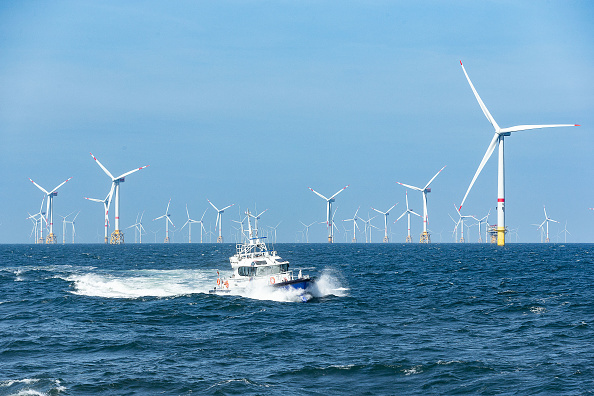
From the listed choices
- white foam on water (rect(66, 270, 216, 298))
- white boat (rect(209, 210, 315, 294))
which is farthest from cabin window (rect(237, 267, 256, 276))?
white foam on water (rect(66, 270, 216, 298))

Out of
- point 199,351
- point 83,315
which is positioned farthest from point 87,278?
point 199,351

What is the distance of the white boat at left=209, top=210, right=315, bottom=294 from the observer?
63781 mm

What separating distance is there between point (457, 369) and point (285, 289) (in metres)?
30.5

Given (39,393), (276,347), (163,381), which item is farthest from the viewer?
(276,347)

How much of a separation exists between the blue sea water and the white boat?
1305 mm

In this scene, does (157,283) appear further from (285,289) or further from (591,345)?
(591,345)

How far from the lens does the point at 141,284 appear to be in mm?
84500

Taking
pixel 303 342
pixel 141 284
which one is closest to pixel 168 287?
pixel 141 284

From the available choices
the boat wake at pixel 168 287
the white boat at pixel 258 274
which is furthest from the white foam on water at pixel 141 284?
the white boat at pixel 258 274

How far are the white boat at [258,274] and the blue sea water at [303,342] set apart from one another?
1.31m

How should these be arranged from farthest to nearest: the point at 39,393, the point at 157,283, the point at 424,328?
the point at 157,283, the point at 424,328, the point at 39,393

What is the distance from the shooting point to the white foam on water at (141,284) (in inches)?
2918

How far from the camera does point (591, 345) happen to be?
39.8 m

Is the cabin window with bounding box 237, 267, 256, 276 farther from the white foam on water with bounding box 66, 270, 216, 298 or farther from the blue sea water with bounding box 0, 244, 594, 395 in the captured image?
the white foam on water with bounding box 66, 270, 216, 298
